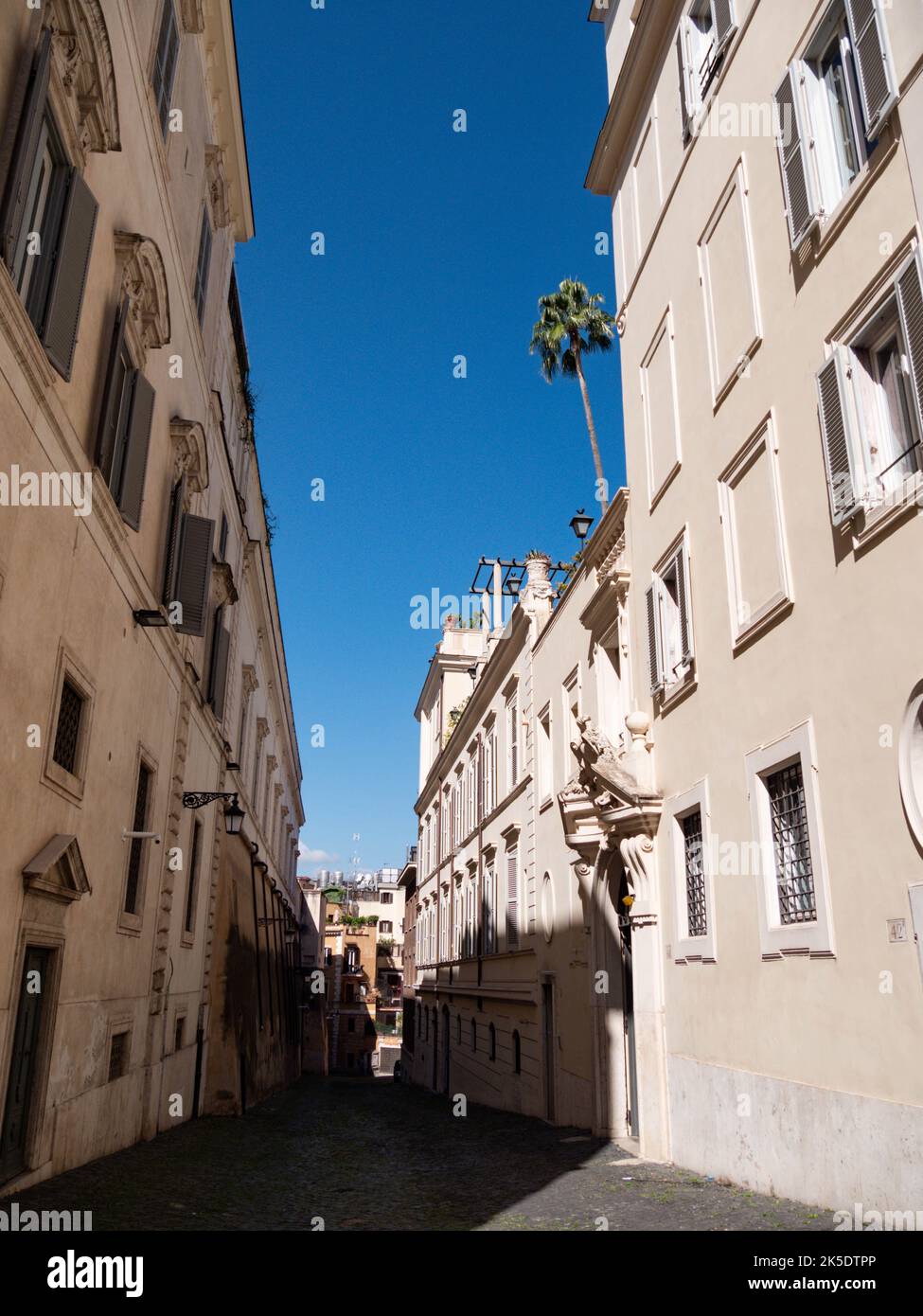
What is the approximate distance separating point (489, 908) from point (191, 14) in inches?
830

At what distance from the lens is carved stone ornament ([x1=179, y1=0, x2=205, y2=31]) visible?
46.1ft

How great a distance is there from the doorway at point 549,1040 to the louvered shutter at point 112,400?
1324 centimetres

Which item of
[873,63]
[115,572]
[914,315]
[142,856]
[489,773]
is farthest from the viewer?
[489,773]

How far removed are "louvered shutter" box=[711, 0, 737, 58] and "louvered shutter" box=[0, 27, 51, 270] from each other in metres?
7.63

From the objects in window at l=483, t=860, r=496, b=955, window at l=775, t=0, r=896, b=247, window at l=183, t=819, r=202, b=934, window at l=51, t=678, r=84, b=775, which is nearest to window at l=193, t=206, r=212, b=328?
window at l=183, t=819, r=202, b=934

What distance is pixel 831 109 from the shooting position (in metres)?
9.13

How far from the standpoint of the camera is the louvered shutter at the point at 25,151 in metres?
7.00

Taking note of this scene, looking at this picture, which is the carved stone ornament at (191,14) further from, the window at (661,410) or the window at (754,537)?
the window at (754,537)

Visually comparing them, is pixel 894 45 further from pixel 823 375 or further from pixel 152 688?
pixel 152 688

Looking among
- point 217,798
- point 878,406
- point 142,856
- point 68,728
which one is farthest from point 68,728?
point 217,798

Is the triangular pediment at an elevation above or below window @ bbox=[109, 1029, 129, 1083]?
above

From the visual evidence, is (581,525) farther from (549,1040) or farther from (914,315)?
(914,315)

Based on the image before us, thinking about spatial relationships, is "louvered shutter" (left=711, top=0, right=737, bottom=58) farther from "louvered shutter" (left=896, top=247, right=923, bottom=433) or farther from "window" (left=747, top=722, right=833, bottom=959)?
"window" (left=747, top=722, right=833, bottom=959)

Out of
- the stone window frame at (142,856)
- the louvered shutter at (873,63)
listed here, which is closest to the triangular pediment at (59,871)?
the stone window frame at (142,856)
